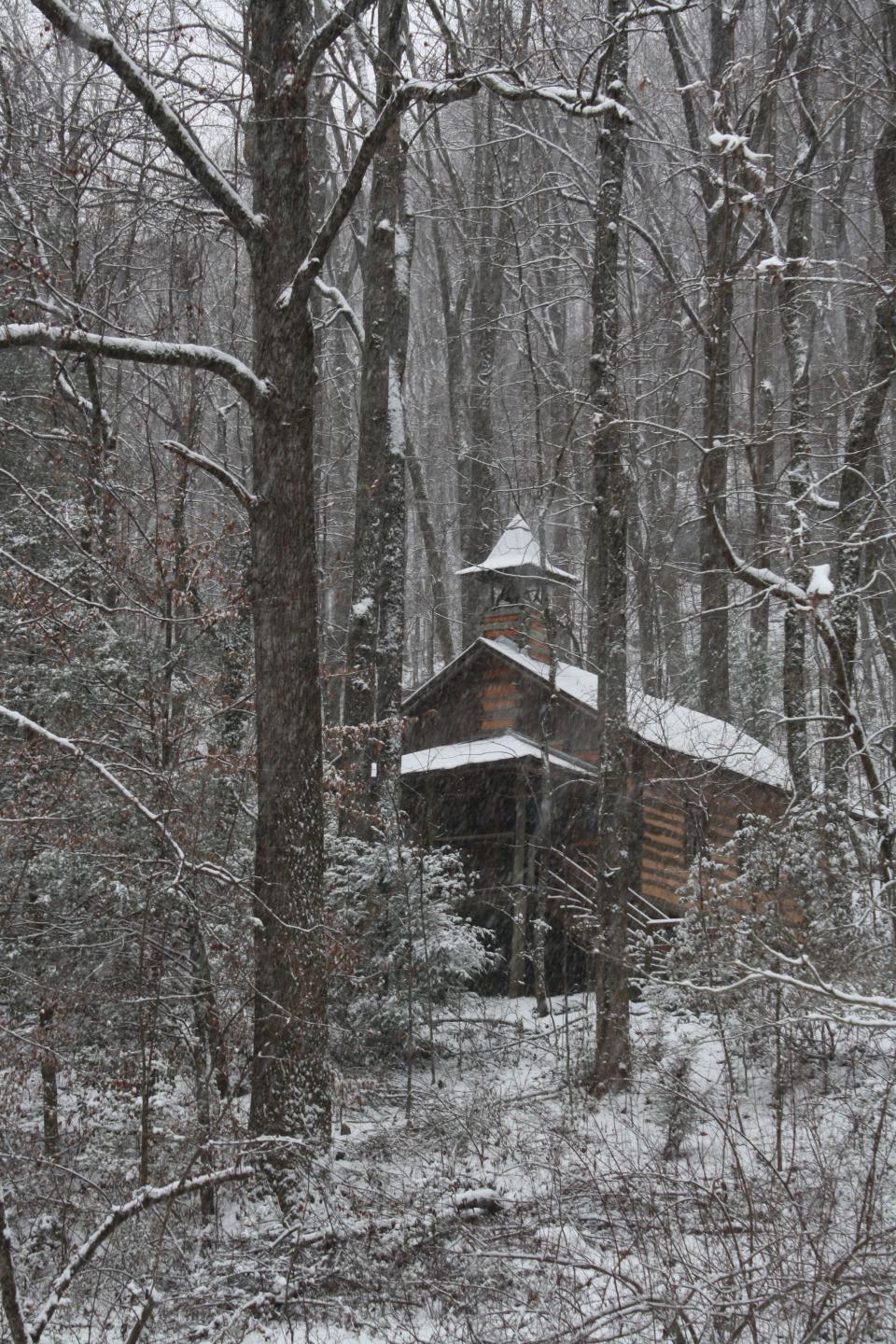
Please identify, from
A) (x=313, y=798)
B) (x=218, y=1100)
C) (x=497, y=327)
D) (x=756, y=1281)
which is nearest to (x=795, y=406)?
(x=497, y=327)

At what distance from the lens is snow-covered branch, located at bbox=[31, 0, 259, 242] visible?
6.62m

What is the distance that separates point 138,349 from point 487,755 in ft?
32.1

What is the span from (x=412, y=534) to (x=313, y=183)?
70.6ft

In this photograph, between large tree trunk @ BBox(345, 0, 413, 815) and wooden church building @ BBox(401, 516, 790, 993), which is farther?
wooden church building @ BBox(401, 516, 790, 993)

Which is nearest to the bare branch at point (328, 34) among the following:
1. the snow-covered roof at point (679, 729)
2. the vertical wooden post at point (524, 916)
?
the snow-covered roof at point (679, 729)

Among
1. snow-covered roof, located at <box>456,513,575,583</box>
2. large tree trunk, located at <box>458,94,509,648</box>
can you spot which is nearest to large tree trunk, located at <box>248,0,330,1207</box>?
snow-covered roof, located at <box>456,513,575,583</box>

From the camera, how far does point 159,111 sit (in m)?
6.94

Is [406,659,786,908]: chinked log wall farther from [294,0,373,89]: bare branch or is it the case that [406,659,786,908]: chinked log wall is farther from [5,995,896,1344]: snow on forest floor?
[294,0,373,89]: bare branch

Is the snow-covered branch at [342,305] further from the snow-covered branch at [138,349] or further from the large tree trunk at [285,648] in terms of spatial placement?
the snow-covered branch at [138,349]

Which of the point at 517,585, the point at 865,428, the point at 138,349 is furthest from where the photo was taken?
the point at 517,585

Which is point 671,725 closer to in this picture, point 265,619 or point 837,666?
point 837,666

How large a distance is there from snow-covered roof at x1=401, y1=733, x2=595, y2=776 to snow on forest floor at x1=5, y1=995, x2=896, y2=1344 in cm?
614

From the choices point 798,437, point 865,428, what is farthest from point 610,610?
point 798,437

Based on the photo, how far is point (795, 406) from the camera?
1633 centimetres
